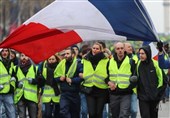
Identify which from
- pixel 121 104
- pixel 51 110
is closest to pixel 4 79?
pixel 51 110

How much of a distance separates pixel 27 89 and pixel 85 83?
1683 mm

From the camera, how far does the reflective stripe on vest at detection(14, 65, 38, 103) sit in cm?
1605

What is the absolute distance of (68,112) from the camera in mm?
15562

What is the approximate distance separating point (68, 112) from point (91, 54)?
1457 millimetres

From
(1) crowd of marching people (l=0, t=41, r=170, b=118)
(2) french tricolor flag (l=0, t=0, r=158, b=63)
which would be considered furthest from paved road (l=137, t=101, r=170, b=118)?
(2) french tricolor flag (l=0, t=0, r=158, b=63)

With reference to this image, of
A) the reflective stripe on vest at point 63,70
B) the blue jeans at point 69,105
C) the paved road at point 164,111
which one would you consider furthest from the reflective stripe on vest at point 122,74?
the paved road at point 164,111

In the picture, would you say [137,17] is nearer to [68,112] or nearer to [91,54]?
[91,54]

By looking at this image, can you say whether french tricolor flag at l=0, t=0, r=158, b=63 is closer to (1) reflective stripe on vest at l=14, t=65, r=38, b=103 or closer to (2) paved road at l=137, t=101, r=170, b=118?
(1) reflective stripe on vest at l=14, t=65, r=38, b=103

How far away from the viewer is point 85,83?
14883mm

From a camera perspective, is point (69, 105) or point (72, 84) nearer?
point (72, 84)

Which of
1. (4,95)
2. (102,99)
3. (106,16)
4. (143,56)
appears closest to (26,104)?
(4,95)

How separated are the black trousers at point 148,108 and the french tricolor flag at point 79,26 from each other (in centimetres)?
168

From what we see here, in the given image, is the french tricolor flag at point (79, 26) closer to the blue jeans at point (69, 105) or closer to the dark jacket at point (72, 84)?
the dark jacket at point (72, 84)

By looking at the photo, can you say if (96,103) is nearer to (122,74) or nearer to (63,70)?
(122,74)
